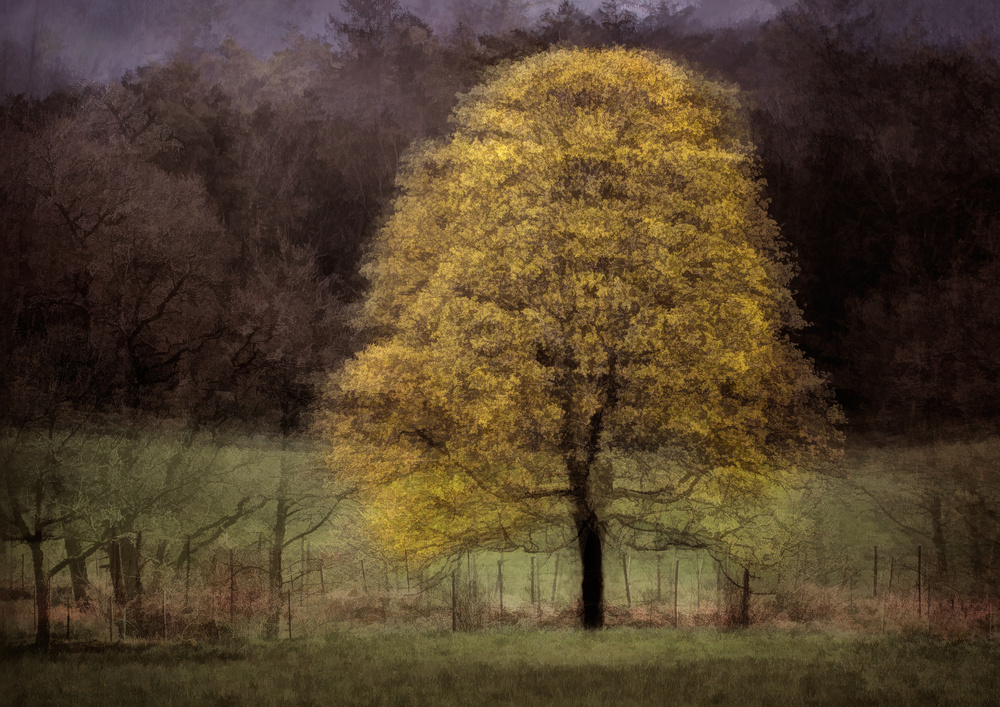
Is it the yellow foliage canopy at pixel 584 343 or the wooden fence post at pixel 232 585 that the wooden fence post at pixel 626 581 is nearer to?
the yellow foliage canopy at pixel 584 343

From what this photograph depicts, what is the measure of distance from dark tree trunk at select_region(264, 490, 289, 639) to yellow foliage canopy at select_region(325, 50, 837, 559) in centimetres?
295

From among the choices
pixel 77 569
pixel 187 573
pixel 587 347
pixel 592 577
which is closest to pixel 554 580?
pixel 592 577

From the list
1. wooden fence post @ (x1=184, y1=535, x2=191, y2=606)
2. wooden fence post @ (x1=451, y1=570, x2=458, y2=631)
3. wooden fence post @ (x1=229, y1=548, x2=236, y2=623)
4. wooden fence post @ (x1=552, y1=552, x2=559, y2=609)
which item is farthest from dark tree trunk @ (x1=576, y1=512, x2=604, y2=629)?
wooden fence post @ (x1=184, y1=535, x2=191, y2=606)

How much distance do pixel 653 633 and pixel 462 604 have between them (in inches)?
136

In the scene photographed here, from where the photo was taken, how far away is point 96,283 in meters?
22.5

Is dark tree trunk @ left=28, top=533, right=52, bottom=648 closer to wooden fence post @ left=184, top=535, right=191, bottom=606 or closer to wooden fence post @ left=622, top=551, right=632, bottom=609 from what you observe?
wooden fence post @ left=184, top=535, right=191, bottom=606

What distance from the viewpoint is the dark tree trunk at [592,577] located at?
1719 centimetres

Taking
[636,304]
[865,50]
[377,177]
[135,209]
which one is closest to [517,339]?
[636,304]

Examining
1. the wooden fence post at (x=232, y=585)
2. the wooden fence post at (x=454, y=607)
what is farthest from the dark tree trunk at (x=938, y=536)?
the wooden fence post at (x=232, y=585)

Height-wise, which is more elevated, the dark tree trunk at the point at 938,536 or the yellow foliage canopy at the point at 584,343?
the yellow foliage canopy at the point at 584,343

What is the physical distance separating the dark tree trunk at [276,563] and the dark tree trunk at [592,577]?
18.6 feet

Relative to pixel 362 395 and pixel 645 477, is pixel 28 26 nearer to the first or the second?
pixel 362 395

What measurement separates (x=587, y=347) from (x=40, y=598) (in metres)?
9.85

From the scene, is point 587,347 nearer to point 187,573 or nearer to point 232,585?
point 232,585
